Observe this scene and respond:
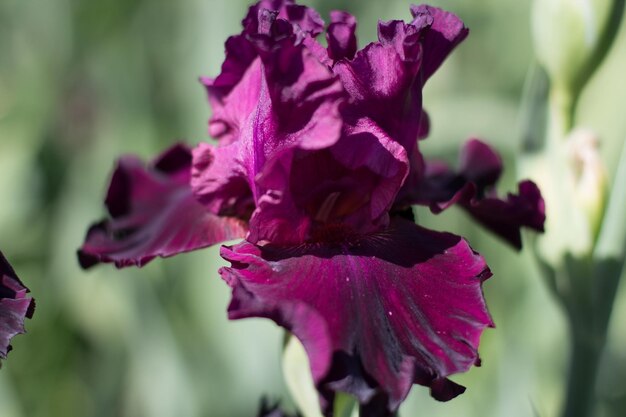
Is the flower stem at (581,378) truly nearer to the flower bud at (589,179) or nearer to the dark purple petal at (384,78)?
the flower bud at (589,179)

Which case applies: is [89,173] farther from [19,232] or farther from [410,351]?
[410,351]

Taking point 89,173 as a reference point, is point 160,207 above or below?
above

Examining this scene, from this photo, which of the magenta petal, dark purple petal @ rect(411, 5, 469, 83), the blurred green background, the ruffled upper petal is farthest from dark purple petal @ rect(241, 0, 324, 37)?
the blurred green background

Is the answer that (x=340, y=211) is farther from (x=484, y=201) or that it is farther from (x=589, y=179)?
(x=589, y=179)

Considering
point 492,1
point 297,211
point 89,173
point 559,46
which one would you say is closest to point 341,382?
point 297,211

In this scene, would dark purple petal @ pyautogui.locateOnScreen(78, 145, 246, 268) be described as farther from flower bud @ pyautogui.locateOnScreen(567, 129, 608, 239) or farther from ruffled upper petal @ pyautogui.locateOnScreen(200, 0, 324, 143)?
flower bud @ pyautogui.locateOnScreen(567, 129, 608, 239)

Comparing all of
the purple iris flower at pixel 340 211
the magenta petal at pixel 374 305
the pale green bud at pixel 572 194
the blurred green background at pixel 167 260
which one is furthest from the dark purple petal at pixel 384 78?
the blurred green background at pixel 167 260

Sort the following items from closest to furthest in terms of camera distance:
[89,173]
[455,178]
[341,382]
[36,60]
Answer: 1. [341,382]
2. [455,178]
3. [89,173]
4. [36,60]
